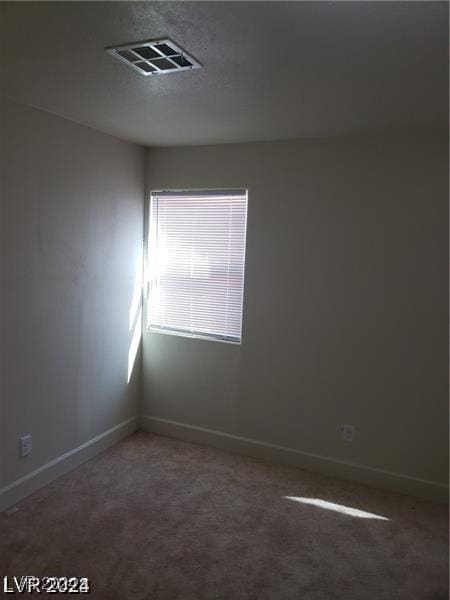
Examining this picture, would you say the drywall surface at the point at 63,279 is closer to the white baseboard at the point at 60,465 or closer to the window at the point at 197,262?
the white baseboard at the point at 60,465

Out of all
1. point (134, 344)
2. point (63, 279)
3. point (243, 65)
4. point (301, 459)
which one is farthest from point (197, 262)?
point (243, 65)

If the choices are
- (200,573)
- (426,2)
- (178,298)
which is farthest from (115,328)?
(426,2)

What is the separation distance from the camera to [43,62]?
204 cm

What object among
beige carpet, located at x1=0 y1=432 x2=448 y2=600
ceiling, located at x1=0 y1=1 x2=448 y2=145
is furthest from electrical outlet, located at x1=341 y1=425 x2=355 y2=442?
ceiling, located at x1=0 y1=1 x2=448 y2=145

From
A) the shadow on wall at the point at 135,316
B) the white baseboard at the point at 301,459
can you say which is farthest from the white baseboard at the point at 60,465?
the shadow on wall at the point at 135,316

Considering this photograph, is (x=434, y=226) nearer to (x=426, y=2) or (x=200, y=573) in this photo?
(x=426, y=2)

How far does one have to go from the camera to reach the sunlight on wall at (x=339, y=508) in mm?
2914

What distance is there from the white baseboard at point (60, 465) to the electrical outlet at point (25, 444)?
0.15 m

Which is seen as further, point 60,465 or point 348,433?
point 348,433

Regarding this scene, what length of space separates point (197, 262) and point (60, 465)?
182 centimetres

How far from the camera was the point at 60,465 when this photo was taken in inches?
127

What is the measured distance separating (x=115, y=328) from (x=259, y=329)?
115 cm

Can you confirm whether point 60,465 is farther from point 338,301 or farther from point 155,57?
point 155,57

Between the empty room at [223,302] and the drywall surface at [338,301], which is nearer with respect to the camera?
the empty room at [223,302]
